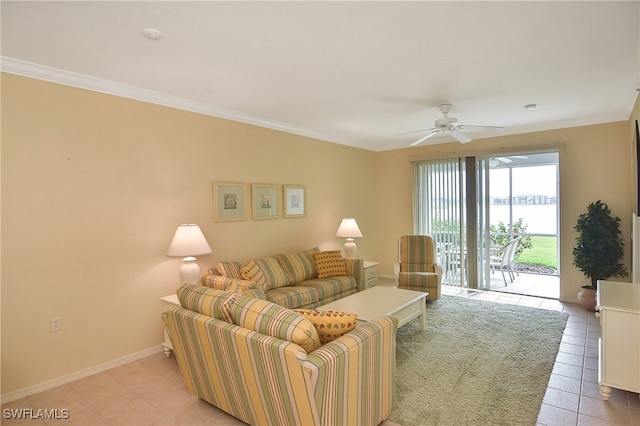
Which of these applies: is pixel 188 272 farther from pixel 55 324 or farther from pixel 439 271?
pixel 439 271

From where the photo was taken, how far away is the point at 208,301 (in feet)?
7.33

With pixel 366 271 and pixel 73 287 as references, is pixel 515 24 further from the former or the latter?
pixel 73 287

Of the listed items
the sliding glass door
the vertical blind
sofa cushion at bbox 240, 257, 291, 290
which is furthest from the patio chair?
sofa cushion at bbox 240, 257, 291, 290

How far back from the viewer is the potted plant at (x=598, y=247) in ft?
14.4

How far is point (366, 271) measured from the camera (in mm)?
5117

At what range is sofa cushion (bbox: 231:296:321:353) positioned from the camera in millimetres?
1818

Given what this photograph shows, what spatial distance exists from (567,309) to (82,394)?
561cm

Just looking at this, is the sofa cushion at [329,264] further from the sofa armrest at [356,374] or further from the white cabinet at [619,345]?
the white cabinet at [619,345]

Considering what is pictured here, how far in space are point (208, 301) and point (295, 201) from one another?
3.09 m

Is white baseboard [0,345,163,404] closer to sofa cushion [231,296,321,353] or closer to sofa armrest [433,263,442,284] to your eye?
sofa cushion [231,296,321,353]

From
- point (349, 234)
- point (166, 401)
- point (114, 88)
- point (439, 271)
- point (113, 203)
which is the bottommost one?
point (166, 401)

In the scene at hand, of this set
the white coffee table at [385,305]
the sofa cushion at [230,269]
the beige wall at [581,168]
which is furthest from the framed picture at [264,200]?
the beige wall at [581,168]

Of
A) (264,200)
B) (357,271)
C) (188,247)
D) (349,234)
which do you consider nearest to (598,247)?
(357,271)

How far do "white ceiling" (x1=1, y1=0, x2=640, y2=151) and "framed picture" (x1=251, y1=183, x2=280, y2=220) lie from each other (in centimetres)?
101
